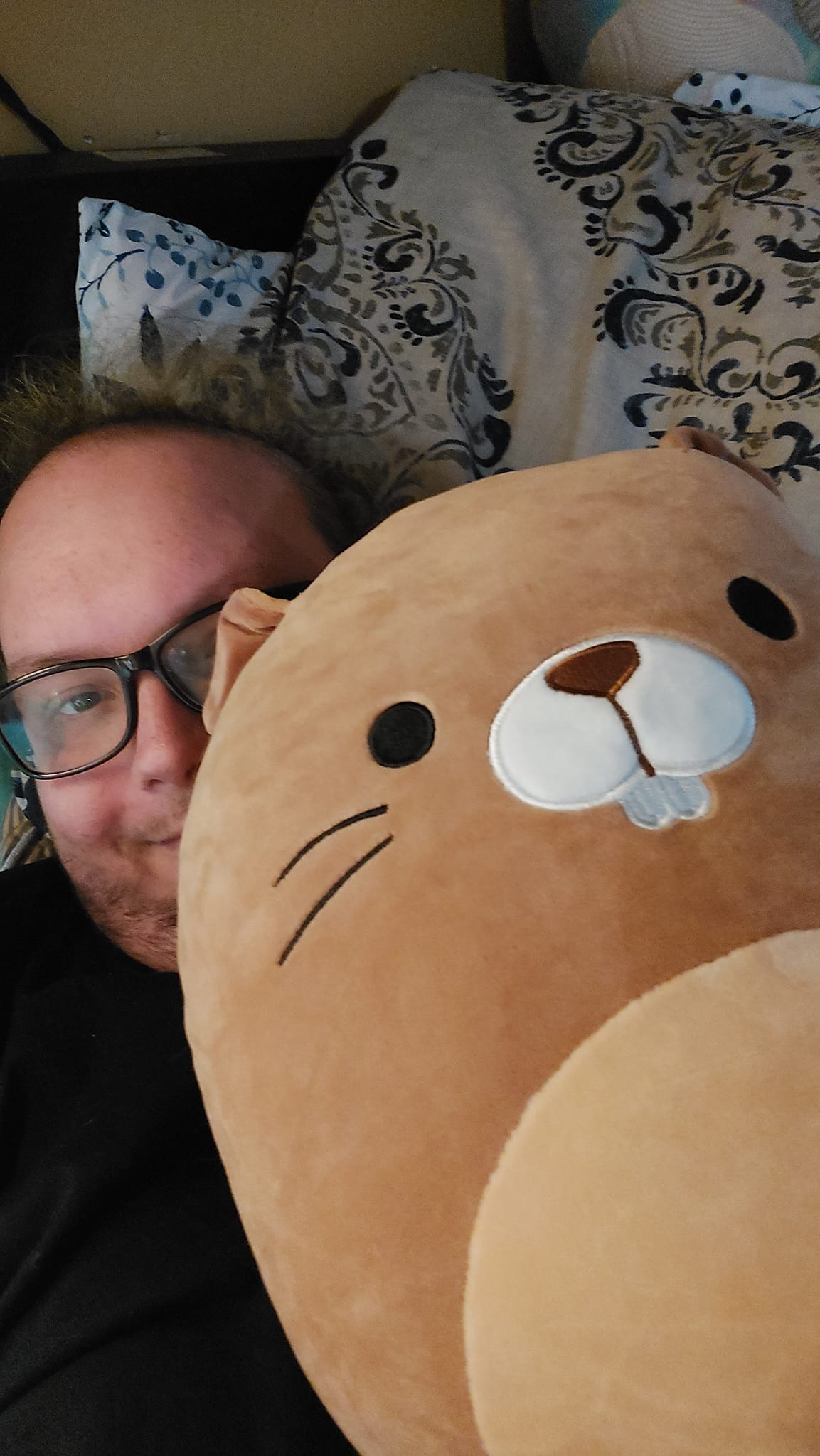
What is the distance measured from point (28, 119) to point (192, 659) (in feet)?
2.78

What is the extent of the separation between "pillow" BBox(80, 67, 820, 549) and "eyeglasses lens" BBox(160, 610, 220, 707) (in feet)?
0.96

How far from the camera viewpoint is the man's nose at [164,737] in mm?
777

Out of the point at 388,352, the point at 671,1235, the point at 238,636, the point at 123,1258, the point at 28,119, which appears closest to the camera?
the point at 671,1235

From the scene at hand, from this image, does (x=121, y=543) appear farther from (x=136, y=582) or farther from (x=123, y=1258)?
(x=123, y=1258)

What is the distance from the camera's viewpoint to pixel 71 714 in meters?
0.87

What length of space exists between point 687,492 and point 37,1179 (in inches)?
25.8

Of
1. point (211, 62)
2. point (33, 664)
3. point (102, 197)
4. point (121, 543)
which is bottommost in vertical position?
point (33, 664)

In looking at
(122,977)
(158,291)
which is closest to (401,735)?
(122,977)

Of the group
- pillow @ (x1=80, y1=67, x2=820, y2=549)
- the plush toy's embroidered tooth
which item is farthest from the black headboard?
the plush toy's embroidered tooth

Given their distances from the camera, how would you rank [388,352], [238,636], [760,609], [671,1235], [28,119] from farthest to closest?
[28,119] → [388,352] → [238,636] → [760,609] → [671,1235]

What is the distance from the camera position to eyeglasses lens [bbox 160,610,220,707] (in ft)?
2.65

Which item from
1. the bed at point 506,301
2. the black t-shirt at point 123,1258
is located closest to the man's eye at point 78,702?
the black t-shirt at point 123,1258

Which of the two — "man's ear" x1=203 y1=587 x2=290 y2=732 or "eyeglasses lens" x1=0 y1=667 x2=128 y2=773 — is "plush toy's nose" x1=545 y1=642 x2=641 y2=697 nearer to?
"man's ear" x1=203 y1=587 x2=290 y2=732

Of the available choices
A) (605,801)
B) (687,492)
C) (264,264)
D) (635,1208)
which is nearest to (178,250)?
(264,264)
